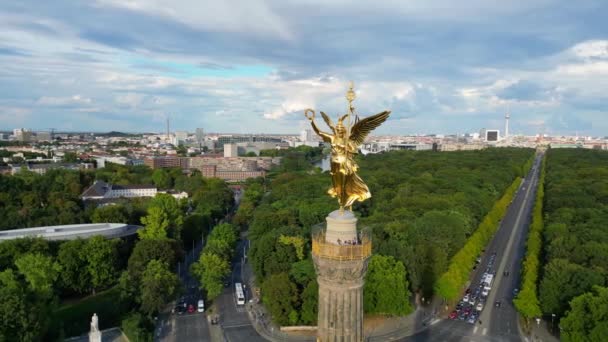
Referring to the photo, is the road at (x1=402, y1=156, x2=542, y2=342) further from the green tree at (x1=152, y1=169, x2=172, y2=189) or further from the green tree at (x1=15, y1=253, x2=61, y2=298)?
the green tree at (x1=152, y1=169, x2=172, y2=189)

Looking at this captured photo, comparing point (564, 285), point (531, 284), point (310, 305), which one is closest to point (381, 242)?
point (310, 305)

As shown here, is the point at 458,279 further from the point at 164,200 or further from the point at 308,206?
the point at 164,200

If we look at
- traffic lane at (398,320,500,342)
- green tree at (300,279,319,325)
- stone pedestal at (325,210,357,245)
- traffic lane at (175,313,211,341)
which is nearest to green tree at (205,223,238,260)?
traffic lane at (175,313,211,341)

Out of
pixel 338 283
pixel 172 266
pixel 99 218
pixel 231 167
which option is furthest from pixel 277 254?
pixel 231 167

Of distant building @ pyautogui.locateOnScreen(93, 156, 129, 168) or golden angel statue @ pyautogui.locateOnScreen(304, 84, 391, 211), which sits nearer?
golden angel statue @ pyautogui.locateOnScreen(304, 84, 391, 211)

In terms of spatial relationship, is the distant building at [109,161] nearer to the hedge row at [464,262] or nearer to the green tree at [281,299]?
the hedge row at [464,262]

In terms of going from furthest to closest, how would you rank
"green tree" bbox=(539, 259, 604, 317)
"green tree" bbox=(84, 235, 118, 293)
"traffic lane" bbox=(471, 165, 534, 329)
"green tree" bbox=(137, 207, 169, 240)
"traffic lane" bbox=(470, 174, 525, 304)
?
1. "traffic lane" bbox=(470, 174, 525, 304)
2. "green tree" bbox=(137, 207, 169, 240)
3. "traffic lane" bbox=(471, 165, 534, 329)
4. "green tree" bbox=(84, 235, 118, 293)
5. "green tree" bbox=(539, 259, 604, 317)

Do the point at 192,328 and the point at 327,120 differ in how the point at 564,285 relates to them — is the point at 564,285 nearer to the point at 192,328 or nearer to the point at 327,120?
the point at 192,328
